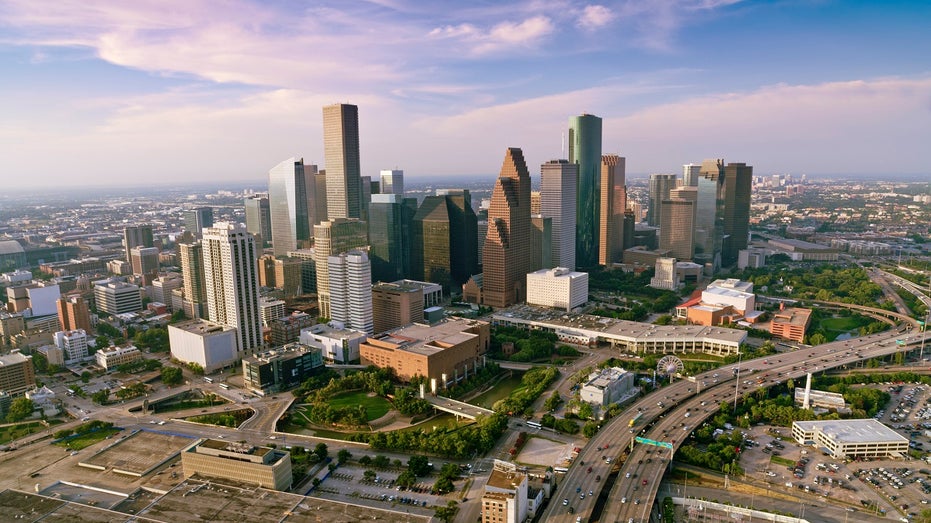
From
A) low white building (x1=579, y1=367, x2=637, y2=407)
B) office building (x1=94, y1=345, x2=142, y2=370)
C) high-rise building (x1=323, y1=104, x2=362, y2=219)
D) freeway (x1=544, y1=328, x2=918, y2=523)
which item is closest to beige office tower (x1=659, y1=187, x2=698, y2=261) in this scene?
freeway (x1=544, y1=328, x2=918, y2=523)

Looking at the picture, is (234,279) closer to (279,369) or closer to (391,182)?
(279,369)

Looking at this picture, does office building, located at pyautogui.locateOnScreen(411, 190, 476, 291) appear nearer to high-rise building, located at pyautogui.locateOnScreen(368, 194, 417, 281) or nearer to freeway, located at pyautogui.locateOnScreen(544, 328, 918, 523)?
high-rise building, located at pyautogui.locateOnScreen(368, 194, 417, 281)

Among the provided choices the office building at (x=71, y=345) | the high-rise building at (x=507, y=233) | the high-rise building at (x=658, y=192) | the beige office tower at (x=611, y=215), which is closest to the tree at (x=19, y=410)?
the office building at (x=71, y=345)

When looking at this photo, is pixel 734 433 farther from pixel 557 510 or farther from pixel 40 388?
pixel 40 388

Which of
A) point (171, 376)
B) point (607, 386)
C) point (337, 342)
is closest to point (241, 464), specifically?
point (171, 376)

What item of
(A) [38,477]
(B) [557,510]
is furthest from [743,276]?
(A) [38,477]
